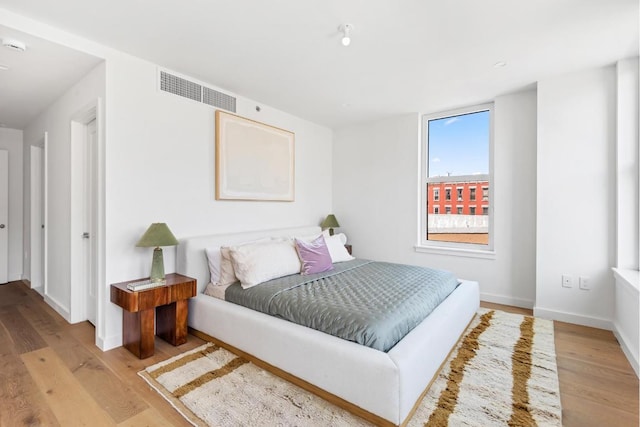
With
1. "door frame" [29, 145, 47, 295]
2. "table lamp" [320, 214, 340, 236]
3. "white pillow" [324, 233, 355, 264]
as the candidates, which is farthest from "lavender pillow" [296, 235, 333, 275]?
"door frame" [29, 145, 47, 295]

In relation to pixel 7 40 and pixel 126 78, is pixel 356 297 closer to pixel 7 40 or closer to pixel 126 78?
pixel 126 78

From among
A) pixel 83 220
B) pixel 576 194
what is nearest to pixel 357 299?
pixel 576 194

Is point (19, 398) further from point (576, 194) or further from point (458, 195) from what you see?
point (576, 194)

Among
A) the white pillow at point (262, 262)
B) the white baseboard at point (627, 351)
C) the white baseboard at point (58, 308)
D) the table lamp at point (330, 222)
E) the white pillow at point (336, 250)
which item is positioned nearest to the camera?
the white baseboard at point (627, 351)

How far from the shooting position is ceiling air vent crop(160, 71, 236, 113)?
9.06ft

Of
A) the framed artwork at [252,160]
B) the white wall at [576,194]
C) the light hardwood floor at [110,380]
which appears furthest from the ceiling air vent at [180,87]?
the white wall at [576,194]

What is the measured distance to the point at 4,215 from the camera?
4395mm

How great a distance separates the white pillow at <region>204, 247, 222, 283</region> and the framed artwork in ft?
2.16

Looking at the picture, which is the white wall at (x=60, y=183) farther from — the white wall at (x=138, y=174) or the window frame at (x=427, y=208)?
the window frame at (x=427, y=208)

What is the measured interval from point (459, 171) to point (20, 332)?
502 cm

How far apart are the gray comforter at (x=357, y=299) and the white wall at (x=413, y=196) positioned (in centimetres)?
110

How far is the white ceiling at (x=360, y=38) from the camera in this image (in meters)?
1.93

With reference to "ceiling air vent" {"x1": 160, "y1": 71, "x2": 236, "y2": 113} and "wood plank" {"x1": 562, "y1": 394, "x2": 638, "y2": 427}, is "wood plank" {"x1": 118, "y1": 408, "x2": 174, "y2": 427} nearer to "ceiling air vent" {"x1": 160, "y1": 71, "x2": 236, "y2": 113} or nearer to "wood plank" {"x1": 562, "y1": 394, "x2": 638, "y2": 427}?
"wood plank" {"x1": 562, "y1": 394, "x2": 638, "y2": 427}

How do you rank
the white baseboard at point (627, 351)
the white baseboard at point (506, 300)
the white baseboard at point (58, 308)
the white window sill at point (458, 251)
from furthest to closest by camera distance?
the white window sill at point (458, 251) < the white baseboard at point (506, 300) < the white baseboard at point (58, 308) < the white baseboard at point (627, 351)
